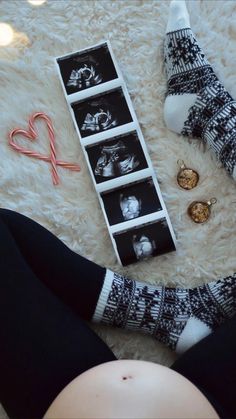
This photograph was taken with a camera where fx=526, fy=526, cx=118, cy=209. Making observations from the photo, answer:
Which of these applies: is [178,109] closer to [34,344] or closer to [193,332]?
[193,332]

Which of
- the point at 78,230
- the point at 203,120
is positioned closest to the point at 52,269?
the point at 78,230

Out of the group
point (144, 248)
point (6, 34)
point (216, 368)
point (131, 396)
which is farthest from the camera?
point (6, 34)

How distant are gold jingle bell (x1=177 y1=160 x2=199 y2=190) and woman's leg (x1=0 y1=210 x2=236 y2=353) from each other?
21 centimetres

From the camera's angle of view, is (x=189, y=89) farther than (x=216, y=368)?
Yes

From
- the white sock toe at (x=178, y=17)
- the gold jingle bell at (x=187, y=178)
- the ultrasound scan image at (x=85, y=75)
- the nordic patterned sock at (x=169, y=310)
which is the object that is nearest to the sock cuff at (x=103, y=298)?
the nordic patterned sock at (x=169, y=310)

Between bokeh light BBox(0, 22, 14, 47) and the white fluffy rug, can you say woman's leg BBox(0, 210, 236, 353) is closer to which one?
the white fluffy rug

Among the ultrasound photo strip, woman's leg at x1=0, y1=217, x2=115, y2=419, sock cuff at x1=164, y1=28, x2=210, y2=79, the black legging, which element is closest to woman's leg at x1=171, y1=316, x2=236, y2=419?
the black legging

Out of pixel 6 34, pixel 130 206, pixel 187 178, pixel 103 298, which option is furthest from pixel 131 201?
pixel 6 34

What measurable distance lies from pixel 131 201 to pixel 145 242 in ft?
0.30

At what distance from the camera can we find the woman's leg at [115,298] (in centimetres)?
94

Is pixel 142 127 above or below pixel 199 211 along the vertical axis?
above

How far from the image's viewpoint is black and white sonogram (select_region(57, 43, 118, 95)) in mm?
1117

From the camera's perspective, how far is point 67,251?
37.9 inches

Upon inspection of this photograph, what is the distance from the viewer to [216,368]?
0.81 m
